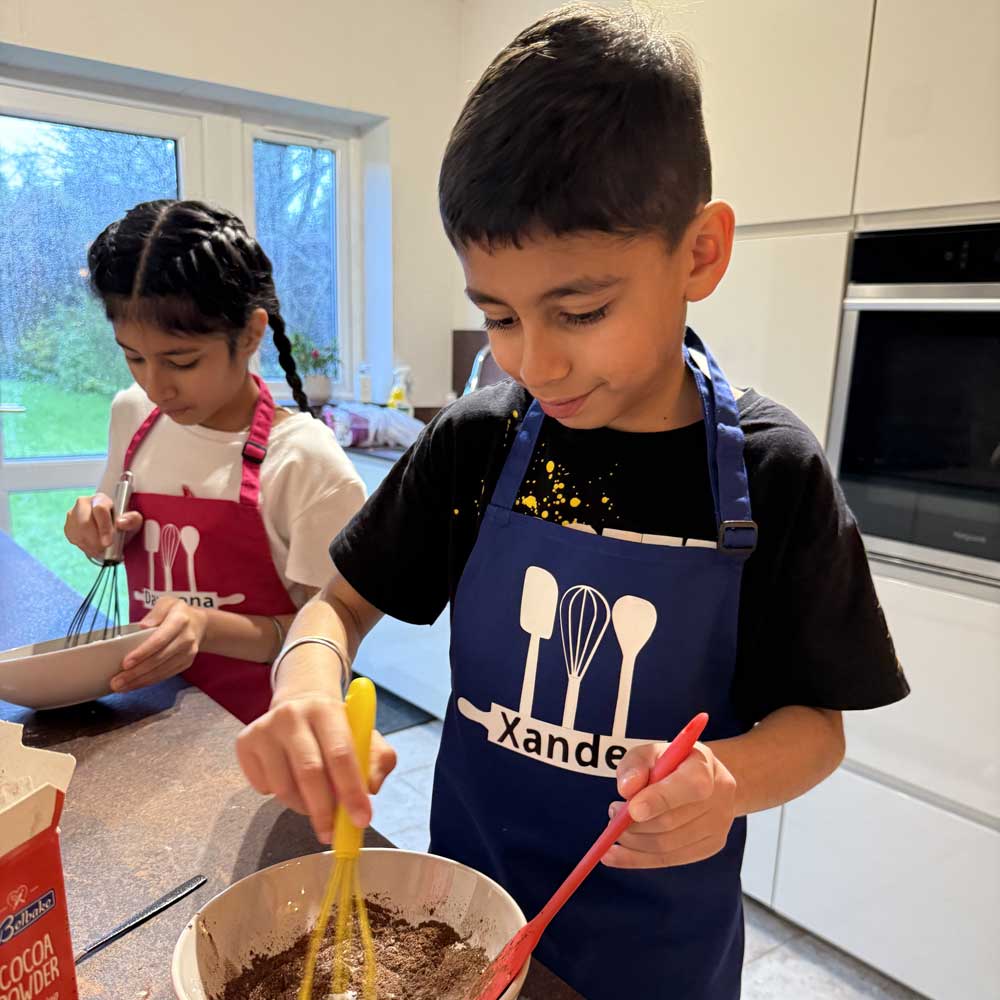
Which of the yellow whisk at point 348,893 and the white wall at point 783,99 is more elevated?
the white wall at point 783,99

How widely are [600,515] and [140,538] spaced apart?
0.75 m

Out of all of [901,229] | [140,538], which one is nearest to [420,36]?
[901,229]

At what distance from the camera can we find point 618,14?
0.58 m

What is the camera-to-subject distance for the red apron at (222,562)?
1076 mm

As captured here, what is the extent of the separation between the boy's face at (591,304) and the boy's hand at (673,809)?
26cm

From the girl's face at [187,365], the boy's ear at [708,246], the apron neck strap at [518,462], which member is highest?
the boy's ear at [708,246]

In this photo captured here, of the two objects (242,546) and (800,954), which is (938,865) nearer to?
(800,954)

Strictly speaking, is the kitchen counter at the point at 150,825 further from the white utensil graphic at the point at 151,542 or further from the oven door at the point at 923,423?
the oven door at the point at 923,423

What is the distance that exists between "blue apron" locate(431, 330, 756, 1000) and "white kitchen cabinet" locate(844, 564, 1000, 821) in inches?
34.0

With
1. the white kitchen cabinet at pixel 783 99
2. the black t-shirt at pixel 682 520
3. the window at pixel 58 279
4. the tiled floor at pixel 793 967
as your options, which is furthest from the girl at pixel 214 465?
the window at pixel 58 279

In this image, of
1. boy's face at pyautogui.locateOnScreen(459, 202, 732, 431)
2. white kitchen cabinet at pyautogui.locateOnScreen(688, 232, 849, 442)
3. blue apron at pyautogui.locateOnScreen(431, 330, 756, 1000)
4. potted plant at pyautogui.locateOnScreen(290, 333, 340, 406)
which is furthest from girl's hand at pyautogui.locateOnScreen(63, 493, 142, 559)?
potted plant at pyautogui.locateOnScreen(290, 333, 340, 406)

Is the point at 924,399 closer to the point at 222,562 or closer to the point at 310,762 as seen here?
the point at 222,562

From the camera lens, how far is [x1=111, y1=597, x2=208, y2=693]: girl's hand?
2.79ft

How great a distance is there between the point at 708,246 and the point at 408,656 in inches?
83.8
